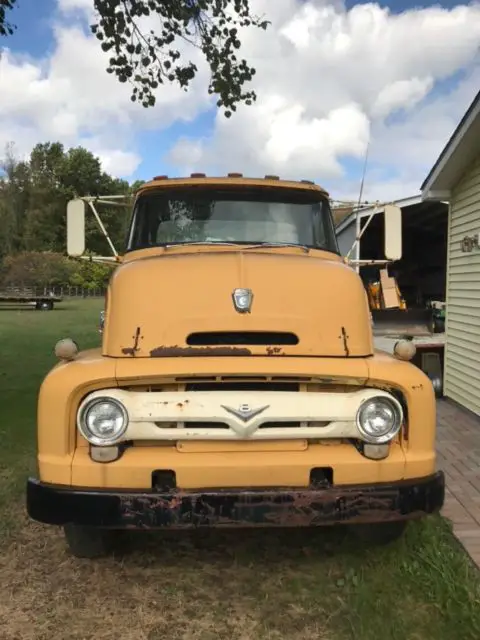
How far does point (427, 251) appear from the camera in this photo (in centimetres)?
1839

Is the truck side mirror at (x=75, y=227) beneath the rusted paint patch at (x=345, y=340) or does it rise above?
above

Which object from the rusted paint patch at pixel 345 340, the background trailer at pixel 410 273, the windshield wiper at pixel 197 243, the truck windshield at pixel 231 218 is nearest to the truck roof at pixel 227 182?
the truck windshield at pixel 231 218

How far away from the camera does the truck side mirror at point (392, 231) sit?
193 inches

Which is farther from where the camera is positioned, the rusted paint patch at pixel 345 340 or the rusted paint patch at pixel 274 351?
the rusted paint patch at pixel 345 340

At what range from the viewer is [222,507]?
2969 millimetres

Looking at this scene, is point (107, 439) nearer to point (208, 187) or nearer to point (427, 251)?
point (208, 187)

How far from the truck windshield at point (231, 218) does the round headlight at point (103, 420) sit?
5.57ft

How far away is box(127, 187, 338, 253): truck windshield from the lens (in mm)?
4523

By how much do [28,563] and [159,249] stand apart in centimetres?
213

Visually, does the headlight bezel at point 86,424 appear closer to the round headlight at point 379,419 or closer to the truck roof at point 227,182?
the round headlight at point 379,419

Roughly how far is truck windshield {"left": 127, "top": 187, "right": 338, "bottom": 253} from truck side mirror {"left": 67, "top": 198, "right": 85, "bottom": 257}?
40 cm

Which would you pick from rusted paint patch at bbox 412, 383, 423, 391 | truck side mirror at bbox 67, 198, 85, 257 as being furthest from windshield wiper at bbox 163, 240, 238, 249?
rusted paint patch at bbox 412, 383, 423, 391

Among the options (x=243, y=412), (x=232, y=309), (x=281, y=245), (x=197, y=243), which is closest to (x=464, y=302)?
(x=281, y=245)

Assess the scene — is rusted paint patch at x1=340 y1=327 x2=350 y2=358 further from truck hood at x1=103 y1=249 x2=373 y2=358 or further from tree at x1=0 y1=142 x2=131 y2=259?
tree at x1=0 y1=142 x2=131 y2=259
